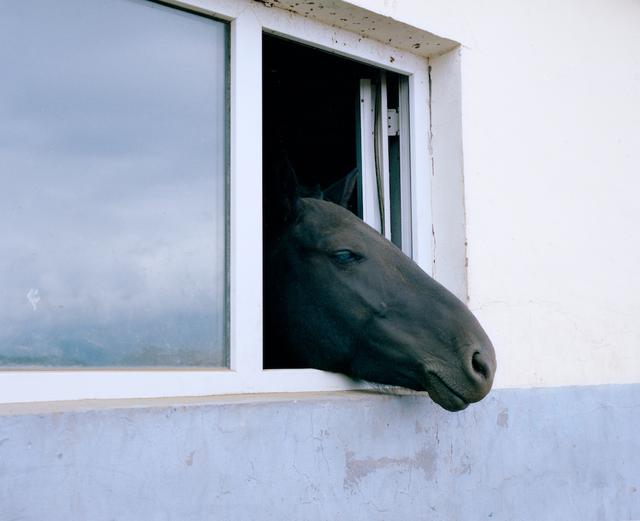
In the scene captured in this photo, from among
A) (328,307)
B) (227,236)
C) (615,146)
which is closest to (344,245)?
(328,307)

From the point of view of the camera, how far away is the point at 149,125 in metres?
2.52

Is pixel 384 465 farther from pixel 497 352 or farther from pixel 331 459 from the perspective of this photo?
pixel 497 352

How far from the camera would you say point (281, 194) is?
331cm

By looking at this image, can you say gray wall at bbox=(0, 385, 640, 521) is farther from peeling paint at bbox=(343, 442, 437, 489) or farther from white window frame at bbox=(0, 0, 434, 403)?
white window frame at bbox=(0, 0, 434, 403)

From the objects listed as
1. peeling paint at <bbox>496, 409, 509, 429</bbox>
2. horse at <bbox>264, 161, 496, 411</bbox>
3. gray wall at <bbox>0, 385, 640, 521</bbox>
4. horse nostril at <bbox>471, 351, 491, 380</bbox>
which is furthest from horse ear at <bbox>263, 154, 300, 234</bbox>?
peeling paint at <bbox>496, 409, 509, 429</bbox>

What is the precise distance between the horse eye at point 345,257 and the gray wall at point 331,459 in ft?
1.66

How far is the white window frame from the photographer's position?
2.21 meters

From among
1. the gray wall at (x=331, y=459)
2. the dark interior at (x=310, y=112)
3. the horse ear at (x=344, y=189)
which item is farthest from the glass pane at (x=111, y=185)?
the dark interior at (x=310, y=112)

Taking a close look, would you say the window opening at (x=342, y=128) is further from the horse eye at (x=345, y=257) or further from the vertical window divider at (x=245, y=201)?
the horse eye at (x=345, y=257)

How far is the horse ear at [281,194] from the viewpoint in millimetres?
3273

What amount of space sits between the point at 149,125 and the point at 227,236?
1.48 feet

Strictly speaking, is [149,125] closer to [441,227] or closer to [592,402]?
A: [441,227]

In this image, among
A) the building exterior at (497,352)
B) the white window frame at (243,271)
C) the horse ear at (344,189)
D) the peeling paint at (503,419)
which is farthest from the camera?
the horse ear at (344,189)

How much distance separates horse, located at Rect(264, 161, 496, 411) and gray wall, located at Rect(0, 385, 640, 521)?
0.20 m
